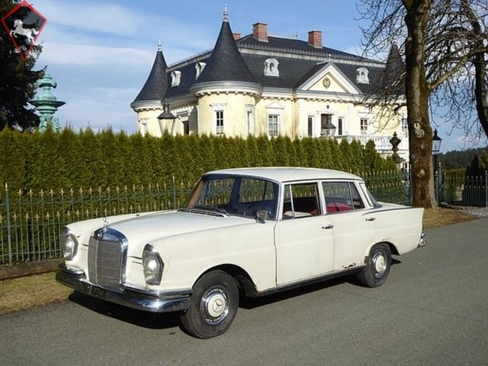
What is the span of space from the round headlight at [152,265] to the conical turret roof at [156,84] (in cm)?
3575

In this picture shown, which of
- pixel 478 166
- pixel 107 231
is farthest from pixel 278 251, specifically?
pixel 478 166

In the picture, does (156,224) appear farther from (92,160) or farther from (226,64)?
(226,64)

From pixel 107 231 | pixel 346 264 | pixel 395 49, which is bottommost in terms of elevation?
pixel 346 264

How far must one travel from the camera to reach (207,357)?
4688mm

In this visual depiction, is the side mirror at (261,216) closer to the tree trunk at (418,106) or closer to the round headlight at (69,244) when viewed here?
the round headlight at (69,244)

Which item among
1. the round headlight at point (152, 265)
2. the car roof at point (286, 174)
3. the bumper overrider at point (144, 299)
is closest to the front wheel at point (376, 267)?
the car roof at point (286, 174)

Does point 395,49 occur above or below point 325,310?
above

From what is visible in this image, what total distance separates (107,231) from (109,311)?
4.21ft

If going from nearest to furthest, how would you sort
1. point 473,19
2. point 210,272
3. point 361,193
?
point 210,272 < point 361,193 < point 473,19

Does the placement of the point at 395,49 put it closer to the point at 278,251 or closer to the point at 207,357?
the point at 278,251

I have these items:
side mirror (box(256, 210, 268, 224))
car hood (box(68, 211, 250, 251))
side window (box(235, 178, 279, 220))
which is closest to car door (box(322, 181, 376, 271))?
side window (box(235, 178, 279, 220))

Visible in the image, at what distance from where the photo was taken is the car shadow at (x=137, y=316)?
566 cm

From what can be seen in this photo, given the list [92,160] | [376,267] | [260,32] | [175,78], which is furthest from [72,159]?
[260,32]

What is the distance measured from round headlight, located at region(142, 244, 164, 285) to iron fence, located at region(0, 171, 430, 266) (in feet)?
15.5
